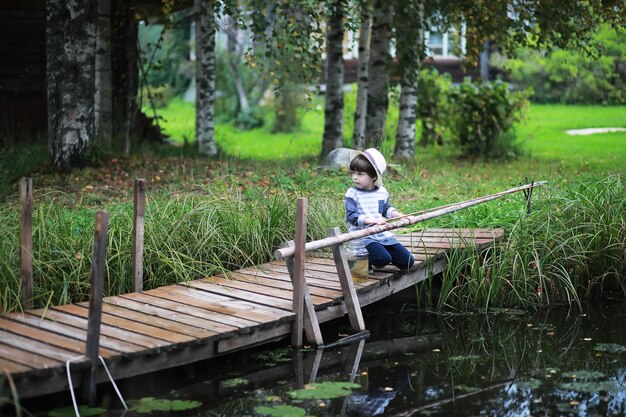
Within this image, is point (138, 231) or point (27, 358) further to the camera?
point (138, 231)

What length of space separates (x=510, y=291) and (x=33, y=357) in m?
4.71

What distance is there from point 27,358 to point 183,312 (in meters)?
1.53

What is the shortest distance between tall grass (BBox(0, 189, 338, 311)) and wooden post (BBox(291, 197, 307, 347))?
4.14 ft

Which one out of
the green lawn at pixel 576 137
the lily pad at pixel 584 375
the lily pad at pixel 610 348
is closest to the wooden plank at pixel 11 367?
the lily pad at pixel 584 375

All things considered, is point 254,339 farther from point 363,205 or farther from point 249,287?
point 363,205

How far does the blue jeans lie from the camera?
8.21 meters

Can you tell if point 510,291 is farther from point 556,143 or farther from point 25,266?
point 556,143

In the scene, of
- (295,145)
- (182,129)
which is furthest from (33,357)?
(182,129)

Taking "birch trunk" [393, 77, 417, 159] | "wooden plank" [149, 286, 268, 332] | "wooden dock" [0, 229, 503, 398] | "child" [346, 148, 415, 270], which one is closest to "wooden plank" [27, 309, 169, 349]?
→ "wooden dock" [0, 229, 503, 398]

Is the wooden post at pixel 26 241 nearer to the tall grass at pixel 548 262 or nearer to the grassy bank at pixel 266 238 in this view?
Answer: the grassy bank at pixel 266 238

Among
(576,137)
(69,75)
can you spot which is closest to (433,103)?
(576,137)

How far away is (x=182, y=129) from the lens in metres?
26.0

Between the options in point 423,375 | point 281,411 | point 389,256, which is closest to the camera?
point 281,411

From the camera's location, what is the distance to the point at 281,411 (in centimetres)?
591
